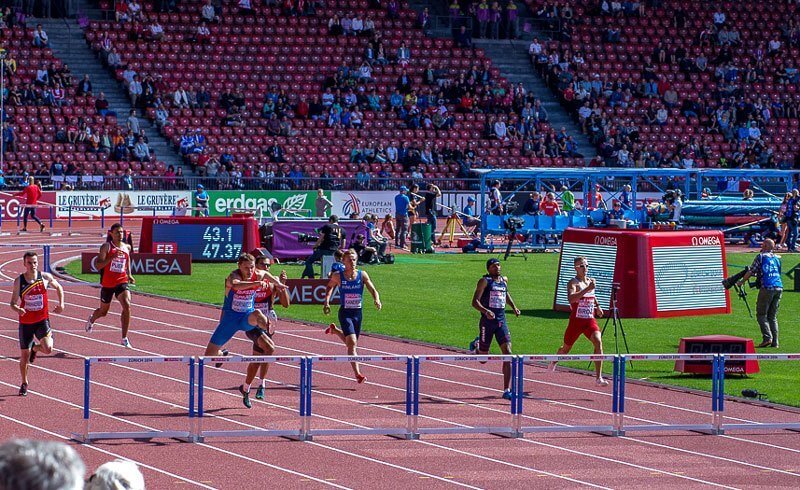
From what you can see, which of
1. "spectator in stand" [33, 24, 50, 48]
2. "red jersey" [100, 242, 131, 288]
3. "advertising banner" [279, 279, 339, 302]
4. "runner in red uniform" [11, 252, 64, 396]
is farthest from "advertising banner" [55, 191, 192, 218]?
"runner in red uniform" [11, 252, 64, 396]

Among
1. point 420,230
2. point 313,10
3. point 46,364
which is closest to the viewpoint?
point 46,364

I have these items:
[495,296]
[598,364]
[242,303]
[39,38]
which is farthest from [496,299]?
[39,38]

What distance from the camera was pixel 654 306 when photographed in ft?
83.5

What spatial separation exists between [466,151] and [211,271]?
2213 cm

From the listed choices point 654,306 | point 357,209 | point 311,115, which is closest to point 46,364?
point 654,306

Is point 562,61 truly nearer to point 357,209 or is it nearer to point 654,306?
point 357,209

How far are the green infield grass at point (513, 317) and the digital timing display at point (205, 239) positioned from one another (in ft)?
2.17

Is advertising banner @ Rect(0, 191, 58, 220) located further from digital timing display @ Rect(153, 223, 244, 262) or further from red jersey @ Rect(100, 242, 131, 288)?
red jersey @ Rect(100, 242, 131, 288)

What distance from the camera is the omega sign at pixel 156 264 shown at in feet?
105

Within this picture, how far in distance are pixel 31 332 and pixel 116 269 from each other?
13.9 feet

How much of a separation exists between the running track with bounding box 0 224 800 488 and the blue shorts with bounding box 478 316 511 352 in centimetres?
31

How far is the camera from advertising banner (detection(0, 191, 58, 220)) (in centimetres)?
4458

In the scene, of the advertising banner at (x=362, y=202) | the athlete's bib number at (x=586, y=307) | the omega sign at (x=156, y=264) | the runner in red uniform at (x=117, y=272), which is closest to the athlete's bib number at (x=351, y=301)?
the athlete's bib number at (x=586, y=307)

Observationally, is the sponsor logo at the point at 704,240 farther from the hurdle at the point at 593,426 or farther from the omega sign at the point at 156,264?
the omega sign at the point at 156,264
